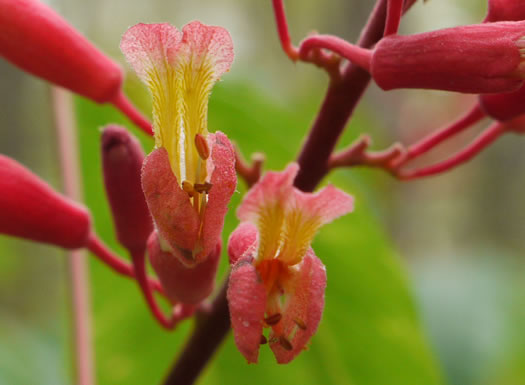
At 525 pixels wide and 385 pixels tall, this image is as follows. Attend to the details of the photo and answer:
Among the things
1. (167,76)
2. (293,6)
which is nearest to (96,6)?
(293,6)

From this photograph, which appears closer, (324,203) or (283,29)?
(324,203)

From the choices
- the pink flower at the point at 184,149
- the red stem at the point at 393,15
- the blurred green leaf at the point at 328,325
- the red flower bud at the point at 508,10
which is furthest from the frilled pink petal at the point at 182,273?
the blurred green leaf at the point at 328,325

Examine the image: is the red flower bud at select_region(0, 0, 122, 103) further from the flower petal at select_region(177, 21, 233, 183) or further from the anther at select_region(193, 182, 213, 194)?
the anther at select_region(193, 182, 213, 194)

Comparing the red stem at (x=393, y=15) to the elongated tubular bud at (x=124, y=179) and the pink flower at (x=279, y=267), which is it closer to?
the pink flower at (x=279, y=267)

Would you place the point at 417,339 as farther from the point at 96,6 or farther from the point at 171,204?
the point at 96,6

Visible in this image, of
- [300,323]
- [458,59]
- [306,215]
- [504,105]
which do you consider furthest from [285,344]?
[504,105]

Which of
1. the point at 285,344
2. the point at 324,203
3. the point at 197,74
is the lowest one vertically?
the point at 285,344

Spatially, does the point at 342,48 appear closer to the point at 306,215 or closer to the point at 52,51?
the point at 306,215
